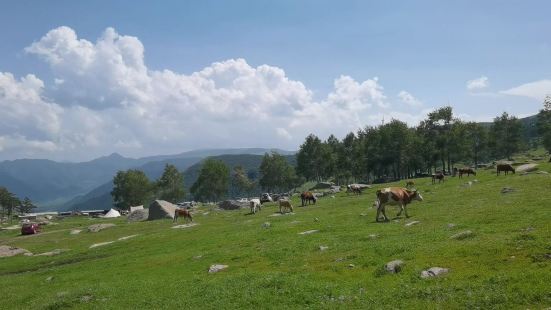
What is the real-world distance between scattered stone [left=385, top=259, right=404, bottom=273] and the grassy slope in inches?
17.5

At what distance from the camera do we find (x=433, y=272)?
1875cm

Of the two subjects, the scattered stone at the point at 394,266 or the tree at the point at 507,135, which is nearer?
the scattered stone at the point at 394,266

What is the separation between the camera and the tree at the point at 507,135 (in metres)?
164

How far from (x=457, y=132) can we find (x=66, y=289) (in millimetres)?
127543

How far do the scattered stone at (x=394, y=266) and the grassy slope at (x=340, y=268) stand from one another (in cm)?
44

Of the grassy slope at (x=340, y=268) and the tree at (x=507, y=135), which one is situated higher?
the tree at (x=507, y=135)

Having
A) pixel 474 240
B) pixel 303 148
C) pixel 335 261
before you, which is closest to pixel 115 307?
pixel 335 261

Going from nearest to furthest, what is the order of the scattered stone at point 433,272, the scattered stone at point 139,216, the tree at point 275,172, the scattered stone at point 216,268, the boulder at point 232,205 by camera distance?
the scattered stone at point 433,272 → the scattered stone at point 216,268 → the scattered stone at point 139,216 → the boulder at point 232,205 → the tree at point 275,172

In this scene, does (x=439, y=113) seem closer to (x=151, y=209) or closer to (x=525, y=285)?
(x=151, y=209)

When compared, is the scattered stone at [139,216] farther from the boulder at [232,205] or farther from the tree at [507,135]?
the tree at [507,135]

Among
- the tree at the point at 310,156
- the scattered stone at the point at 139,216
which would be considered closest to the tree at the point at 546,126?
the tree at the point at 310,156

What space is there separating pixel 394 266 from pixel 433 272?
2048mm

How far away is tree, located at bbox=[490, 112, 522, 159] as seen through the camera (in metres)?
164

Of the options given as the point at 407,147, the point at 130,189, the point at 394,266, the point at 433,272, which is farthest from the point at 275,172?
the point at 433,272
